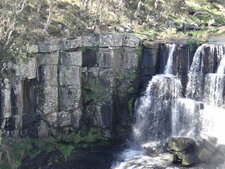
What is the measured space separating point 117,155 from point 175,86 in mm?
8195

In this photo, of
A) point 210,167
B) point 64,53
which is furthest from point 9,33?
point 210,167

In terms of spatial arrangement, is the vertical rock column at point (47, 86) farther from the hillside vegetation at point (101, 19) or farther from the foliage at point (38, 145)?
the hillside vegetation at point (101, 19)

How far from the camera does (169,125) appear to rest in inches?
1273

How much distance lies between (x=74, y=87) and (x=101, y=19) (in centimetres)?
1050

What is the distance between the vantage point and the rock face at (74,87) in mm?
28531

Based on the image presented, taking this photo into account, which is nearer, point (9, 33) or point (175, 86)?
point (9, 33)

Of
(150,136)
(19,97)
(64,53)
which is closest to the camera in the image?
(19,97)

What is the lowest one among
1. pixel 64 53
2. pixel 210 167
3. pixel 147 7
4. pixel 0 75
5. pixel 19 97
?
pixel 210 167

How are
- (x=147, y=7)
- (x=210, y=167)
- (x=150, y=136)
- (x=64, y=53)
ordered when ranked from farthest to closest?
(x=147, y=7) → (x=150, y=136) → (x=64, y=53) → (x=210, y=167)

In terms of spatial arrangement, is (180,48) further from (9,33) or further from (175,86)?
(9,33)

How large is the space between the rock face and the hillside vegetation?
5.86 ft

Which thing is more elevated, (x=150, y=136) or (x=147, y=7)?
(x=147, y=7)

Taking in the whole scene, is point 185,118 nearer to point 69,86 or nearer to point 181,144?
point 181,144

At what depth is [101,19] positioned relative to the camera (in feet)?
126
